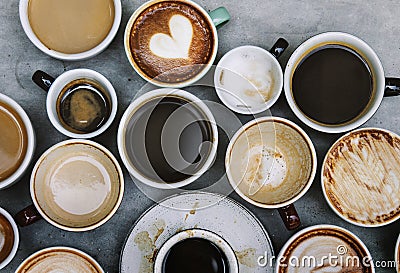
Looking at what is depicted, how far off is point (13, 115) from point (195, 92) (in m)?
0.44

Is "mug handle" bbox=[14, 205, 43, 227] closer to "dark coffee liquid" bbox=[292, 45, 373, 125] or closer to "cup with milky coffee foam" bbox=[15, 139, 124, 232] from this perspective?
"cup with milky coffee foam" bbox=[15, 139, 124, 232]

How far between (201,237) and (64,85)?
19.1 inches

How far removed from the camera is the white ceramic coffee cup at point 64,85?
1.34m

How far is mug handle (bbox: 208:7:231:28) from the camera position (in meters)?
1.38

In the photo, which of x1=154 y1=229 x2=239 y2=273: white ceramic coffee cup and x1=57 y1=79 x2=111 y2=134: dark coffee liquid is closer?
x1=154 y1=229 x2=239 y2=273: white ceramic coffee cup

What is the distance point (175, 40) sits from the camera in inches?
54.9

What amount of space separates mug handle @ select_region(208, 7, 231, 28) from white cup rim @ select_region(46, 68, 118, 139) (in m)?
0.29

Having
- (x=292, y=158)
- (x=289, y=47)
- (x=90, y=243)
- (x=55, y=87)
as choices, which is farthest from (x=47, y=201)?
(x=289, y=47)

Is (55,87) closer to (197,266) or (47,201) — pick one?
(47,201)

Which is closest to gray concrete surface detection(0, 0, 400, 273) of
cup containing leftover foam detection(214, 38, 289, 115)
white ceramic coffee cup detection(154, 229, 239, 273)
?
cup containing leftover foam detection(214, 38, 289, 115)

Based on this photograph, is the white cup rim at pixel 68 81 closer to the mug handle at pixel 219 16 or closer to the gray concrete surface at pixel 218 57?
the gray concrete surface at pixel 218 57

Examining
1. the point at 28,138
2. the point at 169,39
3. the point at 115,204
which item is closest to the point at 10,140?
the point at 28,138

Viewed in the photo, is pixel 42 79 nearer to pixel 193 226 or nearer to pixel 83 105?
pixel 83 105

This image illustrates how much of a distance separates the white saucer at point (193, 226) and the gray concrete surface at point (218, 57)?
0.25 ft
